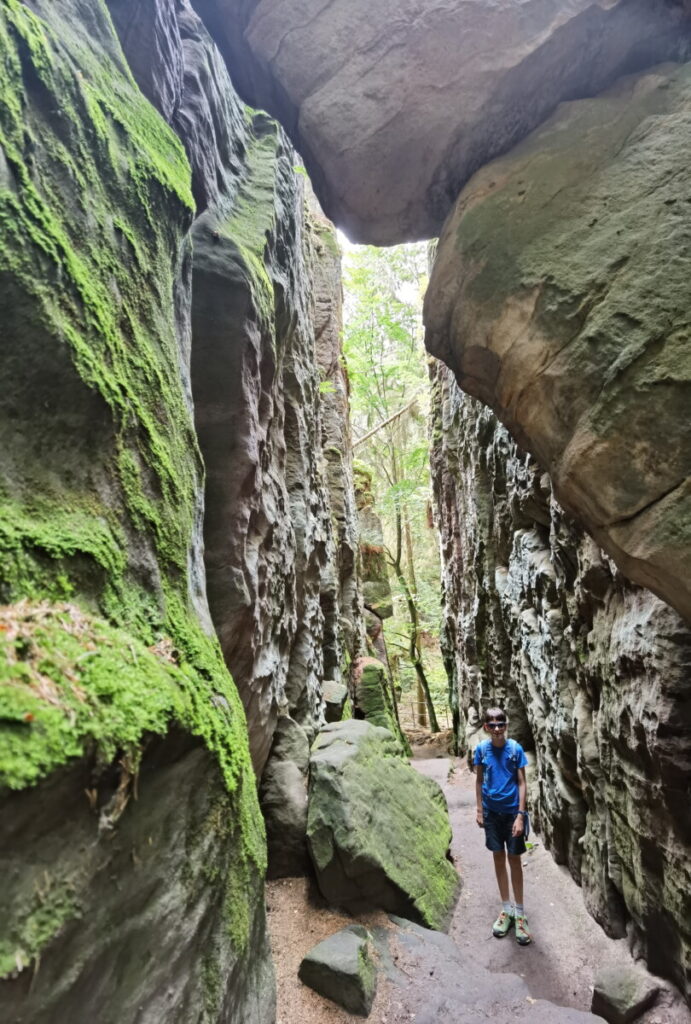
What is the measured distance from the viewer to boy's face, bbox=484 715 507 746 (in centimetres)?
540

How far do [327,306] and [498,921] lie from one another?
45.7 feet

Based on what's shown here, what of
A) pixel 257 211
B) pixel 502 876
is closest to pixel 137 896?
pixel 502 876

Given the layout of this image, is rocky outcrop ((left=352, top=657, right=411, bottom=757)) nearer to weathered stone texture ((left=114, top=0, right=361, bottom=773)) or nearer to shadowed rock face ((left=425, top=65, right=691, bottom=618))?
weathered stone texture ((left=114, top=0, right=361, bottom=773))

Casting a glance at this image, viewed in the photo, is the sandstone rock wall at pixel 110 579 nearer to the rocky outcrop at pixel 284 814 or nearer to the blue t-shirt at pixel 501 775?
the rocky outcrop at pixel 284 814

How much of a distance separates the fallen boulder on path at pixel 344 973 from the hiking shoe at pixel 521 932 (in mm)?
1899

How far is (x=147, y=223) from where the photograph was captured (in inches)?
129

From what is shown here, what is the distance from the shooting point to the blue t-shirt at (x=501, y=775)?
212 inches

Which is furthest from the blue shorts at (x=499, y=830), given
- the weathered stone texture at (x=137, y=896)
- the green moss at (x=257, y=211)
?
the green moss at (x=257, y=211)

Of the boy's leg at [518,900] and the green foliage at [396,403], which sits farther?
the green foliage at [396,403]

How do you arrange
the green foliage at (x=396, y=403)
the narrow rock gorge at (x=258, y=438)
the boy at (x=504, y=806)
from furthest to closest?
the green foliage at (x=396, y=403) < the boy at (x=504, y=806) < the narrow rock gorge at (x=258, y=438)

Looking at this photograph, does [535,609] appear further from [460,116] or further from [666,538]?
[460,116]

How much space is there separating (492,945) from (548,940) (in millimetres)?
598

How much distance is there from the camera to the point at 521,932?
5184 mm

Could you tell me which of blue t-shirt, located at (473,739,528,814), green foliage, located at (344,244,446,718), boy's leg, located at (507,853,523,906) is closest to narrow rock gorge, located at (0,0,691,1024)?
boy's leg, located at (507,853,523,906)
